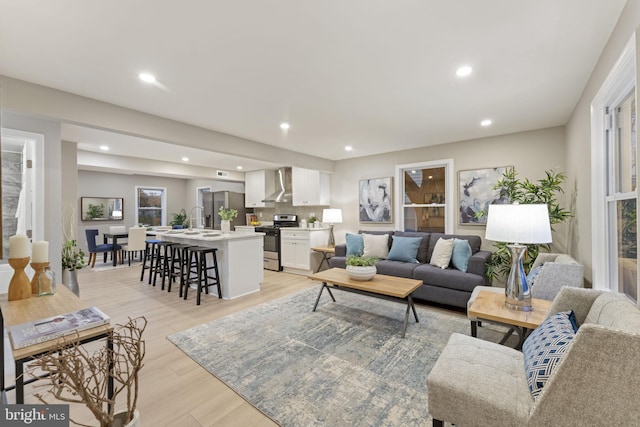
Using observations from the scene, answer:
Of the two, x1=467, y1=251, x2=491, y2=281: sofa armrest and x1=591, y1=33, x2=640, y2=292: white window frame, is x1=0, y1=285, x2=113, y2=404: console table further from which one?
x1=467, y1=251, x2=491, y2=281: sofa armrest

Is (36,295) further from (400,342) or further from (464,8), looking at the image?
(464,8)

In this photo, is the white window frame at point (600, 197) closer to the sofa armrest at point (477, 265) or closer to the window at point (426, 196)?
the sofa armrest at point (477, 265)

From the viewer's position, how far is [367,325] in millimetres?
3104

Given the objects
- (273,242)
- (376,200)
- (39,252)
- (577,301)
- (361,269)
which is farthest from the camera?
(273,242)

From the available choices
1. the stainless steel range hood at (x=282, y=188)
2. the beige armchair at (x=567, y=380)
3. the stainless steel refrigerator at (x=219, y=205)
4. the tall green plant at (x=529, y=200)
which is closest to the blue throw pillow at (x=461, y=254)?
the tall green plant at (x=529, y=200)

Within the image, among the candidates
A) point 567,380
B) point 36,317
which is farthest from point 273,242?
point 567,380

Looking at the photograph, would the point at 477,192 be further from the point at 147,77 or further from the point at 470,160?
the point at 147,77

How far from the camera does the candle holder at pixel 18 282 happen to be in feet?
5.39

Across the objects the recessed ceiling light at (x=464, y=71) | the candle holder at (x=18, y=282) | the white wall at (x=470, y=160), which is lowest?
the candle holder at (x=18, y=282)

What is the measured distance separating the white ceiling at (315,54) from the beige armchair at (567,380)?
1.75 m

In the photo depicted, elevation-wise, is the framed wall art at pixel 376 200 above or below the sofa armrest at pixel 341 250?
above

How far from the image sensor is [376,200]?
5.57 m

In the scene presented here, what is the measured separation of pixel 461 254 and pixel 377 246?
52.2 inches

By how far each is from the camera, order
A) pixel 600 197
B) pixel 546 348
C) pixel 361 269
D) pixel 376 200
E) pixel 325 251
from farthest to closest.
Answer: pixel 376 200 < pixel 325 251 < pixel 361 269 < pixel 600 197 < pixel 546 348
